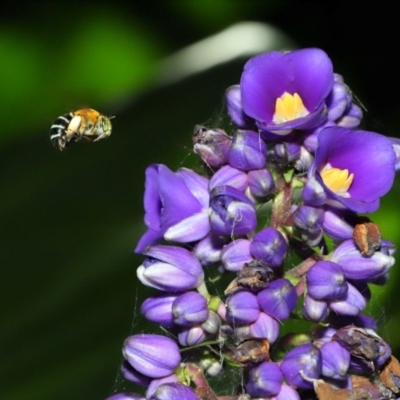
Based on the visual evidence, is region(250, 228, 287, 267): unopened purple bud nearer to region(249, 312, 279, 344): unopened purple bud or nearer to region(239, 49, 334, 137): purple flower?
region(249, 312, 279, 344): unopened purple bud

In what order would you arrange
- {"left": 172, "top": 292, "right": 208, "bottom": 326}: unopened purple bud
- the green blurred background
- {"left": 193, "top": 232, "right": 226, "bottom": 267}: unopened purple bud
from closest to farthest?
{"left": 172, "top": 292, "right": 208, "bottom": 326}: unopened purple bud, {"left": 193, "top": 232, "right": 226, "bottom": 267}: unopened purple bud, the green blurred background

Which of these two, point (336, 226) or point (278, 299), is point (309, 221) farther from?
point (278, 299)

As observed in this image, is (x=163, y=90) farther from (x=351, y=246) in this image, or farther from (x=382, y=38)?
(x=351, y=246)

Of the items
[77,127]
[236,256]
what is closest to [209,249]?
[236,256]

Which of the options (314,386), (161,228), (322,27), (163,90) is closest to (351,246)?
(314,386)

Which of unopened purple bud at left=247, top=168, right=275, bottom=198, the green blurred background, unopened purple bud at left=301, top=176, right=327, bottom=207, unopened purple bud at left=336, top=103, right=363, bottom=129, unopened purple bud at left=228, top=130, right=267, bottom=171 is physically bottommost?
the green blurred background

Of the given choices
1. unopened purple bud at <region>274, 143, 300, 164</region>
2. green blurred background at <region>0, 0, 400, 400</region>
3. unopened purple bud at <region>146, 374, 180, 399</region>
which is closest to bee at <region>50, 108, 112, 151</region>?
green blurred background at <region>0, 0, 400, 400</region>

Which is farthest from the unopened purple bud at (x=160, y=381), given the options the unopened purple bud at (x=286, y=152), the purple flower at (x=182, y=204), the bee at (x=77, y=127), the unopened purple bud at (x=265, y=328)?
the bee at (x=77, y=127)

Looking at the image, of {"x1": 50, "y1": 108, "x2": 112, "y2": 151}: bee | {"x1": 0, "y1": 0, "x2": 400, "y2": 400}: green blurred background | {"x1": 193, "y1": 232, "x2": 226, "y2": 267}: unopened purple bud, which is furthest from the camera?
{"x1": 0, "y1": 0, "x2": 400, "y2": 400}: green blurred background
